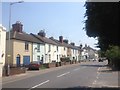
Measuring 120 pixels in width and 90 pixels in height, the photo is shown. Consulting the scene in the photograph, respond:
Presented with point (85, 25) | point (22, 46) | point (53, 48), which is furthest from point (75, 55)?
point (85, 25)

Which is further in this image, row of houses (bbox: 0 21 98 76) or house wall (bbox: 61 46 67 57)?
house wall (bbox: 61 46 67 57)

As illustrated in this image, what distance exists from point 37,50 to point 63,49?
120 feet

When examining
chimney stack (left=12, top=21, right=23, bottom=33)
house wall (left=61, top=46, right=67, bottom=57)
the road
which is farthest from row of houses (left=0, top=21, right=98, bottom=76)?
house wall (left=61, top=46, right=67, bottom=57)

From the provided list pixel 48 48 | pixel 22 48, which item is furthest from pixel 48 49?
pixel 22 48

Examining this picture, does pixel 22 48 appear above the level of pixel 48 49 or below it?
below

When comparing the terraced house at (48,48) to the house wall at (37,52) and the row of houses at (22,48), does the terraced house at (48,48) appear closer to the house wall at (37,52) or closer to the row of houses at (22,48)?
the row of houses at (22,48)

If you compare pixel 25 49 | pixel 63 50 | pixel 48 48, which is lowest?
pixel 25 49

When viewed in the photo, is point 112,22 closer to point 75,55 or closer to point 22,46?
point 22,46

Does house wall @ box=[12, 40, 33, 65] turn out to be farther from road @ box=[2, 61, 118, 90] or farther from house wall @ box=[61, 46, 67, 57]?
house wall @ box=[61, 46, 67, 57]

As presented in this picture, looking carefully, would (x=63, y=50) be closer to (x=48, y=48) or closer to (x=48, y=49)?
(x=48, y=48)

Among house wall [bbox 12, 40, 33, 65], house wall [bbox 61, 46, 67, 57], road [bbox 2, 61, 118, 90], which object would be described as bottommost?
road [bbox 2, 61, 118, 90]

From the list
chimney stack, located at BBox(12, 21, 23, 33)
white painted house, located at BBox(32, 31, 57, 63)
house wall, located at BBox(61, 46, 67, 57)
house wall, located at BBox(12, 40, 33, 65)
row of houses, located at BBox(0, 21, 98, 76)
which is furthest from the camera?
house wall, located at BBox(61, 46, 67, 57)

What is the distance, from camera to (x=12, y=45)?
62.2 metres

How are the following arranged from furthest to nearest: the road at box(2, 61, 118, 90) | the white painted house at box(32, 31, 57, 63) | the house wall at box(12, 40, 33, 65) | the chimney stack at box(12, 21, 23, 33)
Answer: the white painted house at box(32, 31, 57, 63)
the chimney stack at box(12, 21, 23, 33)
the house wall at box(12, 40, 33, 65)
the road at box(2, 61, 118, 90)
